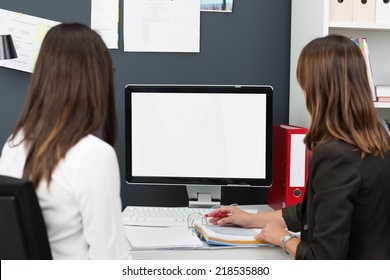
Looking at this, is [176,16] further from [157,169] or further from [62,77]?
[62,77]

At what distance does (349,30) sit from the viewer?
2.47 meters

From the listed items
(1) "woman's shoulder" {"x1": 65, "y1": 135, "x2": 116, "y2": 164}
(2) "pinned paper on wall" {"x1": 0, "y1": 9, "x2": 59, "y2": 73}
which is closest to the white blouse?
(1) "woman's shoulder" {"x1": 65, "y1": 135, "x2": 116, "y2": 164}

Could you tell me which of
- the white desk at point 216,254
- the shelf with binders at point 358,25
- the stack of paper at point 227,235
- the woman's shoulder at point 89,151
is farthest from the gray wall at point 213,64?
the woman's shoulder at point 89,151

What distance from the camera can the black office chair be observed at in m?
1.14

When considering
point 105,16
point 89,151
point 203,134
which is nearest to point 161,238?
point 203,134

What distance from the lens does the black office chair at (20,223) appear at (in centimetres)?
114

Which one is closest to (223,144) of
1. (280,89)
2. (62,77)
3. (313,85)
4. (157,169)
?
(157,169)

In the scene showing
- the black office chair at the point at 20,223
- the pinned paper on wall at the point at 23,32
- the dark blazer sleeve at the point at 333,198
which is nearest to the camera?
the black office chair at the point at 20,223

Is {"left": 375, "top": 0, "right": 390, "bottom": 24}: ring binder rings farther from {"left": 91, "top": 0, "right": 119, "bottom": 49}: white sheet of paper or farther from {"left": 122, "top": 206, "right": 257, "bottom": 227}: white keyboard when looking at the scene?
{"left": 91, "top": 0, "right": 119, "bottom": 49}: white sheet of paper

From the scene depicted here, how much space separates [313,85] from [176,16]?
106 cm

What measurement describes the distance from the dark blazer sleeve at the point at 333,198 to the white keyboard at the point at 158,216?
2.17 feet

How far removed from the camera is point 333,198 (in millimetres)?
1444

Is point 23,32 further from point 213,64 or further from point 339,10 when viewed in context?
point 339,10

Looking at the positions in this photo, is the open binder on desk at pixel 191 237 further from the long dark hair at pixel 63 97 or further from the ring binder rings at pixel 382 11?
the ring binder rings at pixel 382 11
